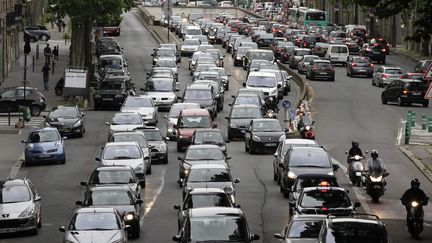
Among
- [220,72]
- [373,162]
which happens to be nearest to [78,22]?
[220,72]

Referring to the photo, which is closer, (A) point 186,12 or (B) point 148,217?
(B) point 148,217

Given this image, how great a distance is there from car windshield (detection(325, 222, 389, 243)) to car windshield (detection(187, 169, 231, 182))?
1207 centimetres

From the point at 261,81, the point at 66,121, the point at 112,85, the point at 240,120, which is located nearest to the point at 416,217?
the point at 240,120

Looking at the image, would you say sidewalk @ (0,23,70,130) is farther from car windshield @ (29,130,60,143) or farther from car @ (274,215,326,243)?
car @ (274,215,326,243)

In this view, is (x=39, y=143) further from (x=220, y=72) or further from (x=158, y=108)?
(x=220, y=72)

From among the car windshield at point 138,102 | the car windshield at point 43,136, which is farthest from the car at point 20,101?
the car windshield at point 43,136

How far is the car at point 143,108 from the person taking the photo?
58281mm

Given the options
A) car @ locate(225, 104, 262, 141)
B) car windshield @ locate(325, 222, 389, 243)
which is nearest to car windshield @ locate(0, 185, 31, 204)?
car windshield @ locate(325, 222, 389, 243)

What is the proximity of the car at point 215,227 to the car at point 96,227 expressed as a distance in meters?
2.39

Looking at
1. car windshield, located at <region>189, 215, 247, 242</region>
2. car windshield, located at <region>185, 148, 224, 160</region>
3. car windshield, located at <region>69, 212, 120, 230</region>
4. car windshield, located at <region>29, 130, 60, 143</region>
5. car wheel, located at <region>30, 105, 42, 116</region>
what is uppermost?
car windshield, located at <region>189, 215, 247, 242</region>

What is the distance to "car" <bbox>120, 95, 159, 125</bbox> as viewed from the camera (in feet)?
191

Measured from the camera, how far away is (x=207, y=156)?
137 feet

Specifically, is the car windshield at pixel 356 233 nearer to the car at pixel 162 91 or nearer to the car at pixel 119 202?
the car at pixel 119 202

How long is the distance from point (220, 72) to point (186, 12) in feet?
375
